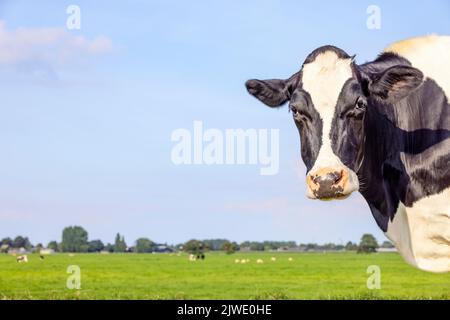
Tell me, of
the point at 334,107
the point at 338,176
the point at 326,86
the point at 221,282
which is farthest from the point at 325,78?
the point at 221,282

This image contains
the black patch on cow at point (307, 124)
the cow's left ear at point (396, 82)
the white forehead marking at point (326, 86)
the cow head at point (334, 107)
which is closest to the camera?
the cow head at point (334, 107)

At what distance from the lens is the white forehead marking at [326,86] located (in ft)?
25.0

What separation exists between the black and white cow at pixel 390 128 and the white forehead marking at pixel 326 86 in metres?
0.01

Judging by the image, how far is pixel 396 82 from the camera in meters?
8.39

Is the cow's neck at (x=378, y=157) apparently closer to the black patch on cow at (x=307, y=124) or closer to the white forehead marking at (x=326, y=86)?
the white forehead marking at (x=326, y=86)

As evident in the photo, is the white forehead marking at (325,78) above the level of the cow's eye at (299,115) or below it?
above

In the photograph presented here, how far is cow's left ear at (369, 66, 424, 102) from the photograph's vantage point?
8250mm

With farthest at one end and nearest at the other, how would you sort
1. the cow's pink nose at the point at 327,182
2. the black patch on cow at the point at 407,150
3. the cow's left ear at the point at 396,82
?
the black patch on cow at the point at 407,150 → the cow's left ear at the point at 396,82 → the cow's pink nose at the point at 327,182

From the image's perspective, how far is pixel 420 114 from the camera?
9031mm

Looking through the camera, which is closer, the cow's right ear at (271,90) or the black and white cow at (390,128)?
the black and white cow at (390,128)

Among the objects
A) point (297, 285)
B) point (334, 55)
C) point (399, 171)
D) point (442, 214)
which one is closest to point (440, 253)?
point (442, 214)

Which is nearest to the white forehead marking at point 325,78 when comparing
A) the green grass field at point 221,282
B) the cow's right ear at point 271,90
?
the cow's right ear at point 271,90

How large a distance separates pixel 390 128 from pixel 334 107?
1.49 m

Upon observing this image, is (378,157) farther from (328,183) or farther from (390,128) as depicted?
(328,183)
